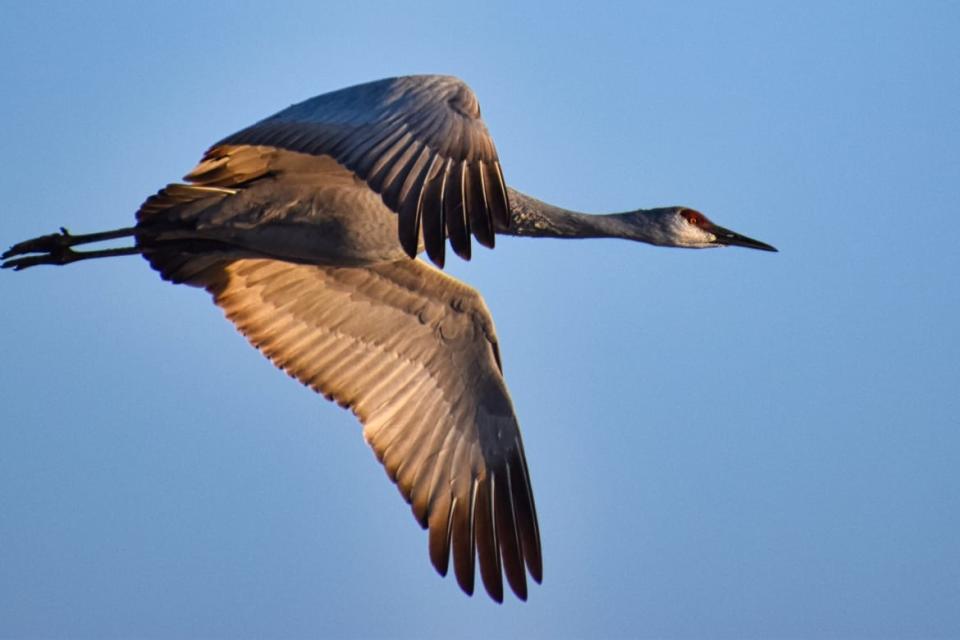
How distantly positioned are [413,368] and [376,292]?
66 cm

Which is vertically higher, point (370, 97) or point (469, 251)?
point (370, 97)

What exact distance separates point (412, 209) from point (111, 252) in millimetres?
3836

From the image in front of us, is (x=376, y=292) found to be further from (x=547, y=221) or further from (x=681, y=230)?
(x=681, y=230)

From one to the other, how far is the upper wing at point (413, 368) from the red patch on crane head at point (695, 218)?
1.92 metres

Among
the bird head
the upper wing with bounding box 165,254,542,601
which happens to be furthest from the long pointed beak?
the upper wing with bounding box 165,254,542,601

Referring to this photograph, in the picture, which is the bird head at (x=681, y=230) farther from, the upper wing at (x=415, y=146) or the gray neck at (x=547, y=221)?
the upper wing at (x=415, y=146)

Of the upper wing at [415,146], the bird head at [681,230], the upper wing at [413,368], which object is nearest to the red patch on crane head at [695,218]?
the bird head at [681,230]

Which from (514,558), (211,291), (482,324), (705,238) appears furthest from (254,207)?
(705,238)

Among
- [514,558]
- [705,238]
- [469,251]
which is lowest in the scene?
[514,558]

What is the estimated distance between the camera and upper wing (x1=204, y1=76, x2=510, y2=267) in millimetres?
9703

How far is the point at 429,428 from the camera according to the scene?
513 inches

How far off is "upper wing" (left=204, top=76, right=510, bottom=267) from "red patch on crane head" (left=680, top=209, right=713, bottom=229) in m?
3.45

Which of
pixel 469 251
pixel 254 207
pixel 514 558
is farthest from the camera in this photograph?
pixel 514 558

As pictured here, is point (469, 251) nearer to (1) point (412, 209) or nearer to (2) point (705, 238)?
(1) point (412, 209)
